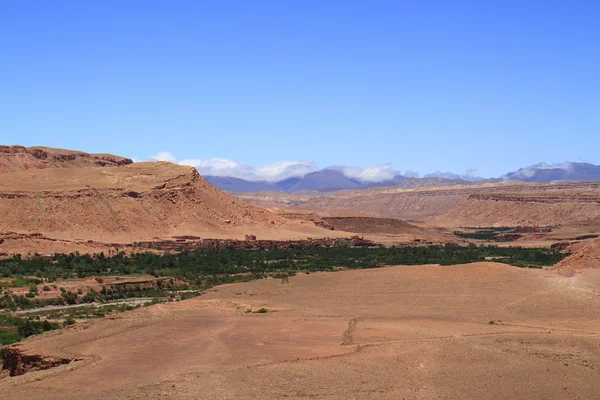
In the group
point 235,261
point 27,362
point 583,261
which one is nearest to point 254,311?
point 27,362

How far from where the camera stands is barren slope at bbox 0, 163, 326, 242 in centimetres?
7488

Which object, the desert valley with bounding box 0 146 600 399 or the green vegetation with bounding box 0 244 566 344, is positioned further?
the green vegetation with bounding box 0 244 566 344

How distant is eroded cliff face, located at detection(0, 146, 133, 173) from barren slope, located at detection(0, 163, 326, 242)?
2462 centimetres

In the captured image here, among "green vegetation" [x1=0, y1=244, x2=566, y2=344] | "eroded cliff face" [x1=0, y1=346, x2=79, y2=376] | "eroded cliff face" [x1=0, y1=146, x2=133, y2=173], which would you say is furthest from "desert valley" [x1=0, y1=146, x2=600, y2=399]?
"eroded cliff face" [x1=0, y1=146, x2=133, y2=173]

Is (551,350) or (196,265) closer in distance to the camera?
(551,350)

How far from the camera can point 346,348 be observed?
23.1m

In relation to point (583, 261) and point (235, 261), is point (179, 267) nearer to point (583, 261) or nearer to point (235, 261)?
point (235, 261)

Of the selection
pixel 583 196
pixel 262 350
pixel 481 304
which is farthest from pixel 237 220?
pixel 583 196

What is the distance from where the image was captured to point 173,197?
85.3 meters

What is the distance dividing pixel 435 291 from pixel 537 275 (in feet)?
17.6

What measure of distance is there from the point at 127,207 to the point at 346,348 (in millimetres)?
60309

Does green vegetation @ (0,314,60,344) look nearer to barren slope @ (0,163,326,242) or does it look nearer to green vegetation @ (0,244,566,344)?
green vegetation @ (0,244,566,344)

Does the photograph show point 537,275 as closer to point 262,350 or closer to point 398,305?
point 398,305

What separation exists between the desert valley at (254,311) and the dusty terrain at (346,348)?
72 millimetres
